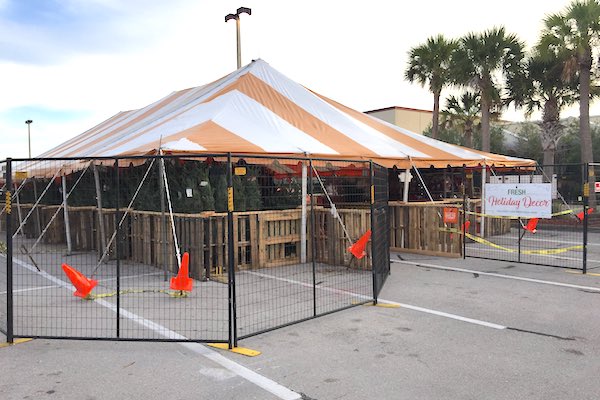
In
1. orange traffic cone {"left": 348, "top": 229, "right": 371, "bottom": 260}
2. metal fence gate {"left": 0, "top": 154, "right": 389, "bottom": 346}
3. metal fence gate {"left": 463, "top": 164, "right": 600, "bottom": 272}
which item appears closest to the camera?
metal fence gate {"left": 0, "top": 154, "right": 389, "bottom": 346}

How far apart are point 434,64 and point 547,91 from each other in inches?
230

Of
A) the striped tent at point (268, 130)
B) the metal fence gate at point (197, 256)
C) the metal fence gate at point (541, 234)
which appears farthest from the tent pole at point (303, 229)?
the metal fence gate at point (541, 234)

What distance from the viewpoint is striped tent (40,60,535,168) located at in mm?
9891

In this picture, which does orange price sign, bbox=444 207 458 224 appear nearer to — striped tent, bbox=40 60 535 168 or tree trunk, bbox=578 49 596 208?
striped tent, bbox=40 60 535 168

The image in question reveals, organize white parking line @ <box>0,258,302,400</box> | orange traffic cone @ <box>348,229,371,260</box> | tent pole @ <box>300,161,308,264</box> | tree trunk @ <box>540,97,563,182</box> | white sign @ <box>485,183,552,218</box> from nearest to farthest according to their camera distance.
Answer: white parking line @ <box>0,258,302,400</box>
orange traffic cone @ <box>348,229,371,260</box>
white sign @ <box>485,183,552,218</box>
tent pole @ <box>300,161,308,264</box>
tree trunk @ <box>540,97,563,182</box>

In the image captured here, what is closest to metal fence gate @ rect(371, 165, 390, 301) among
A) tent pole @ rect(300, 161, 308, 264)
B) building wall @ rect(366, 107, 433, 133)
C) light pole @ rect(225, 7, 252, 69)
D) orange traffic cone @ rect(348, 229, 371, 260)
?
orange traffic cone @ rect(348, 229, 371, 260)

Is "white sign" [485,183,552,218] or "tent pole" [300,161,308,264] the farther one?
"tent pole" [300,161,308,264]

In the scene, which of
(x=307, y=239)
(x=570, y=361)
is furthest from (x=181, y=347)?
(x=307, y=239)

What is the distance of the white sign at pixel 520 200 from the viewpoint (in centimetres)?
982

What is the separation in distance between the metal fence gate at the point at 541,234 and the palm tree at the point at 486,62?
4570 mm

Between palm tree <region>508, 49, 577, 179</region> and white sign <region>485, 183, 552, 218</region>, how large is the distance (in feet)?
43.5

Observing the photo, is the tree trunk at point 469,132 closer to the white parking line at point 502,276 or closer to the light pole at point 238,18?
the light pole at point 238,18

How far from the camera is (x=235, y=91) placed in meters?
12.5

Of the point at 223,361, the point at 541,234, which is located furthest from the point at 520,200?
the point at 223,361
